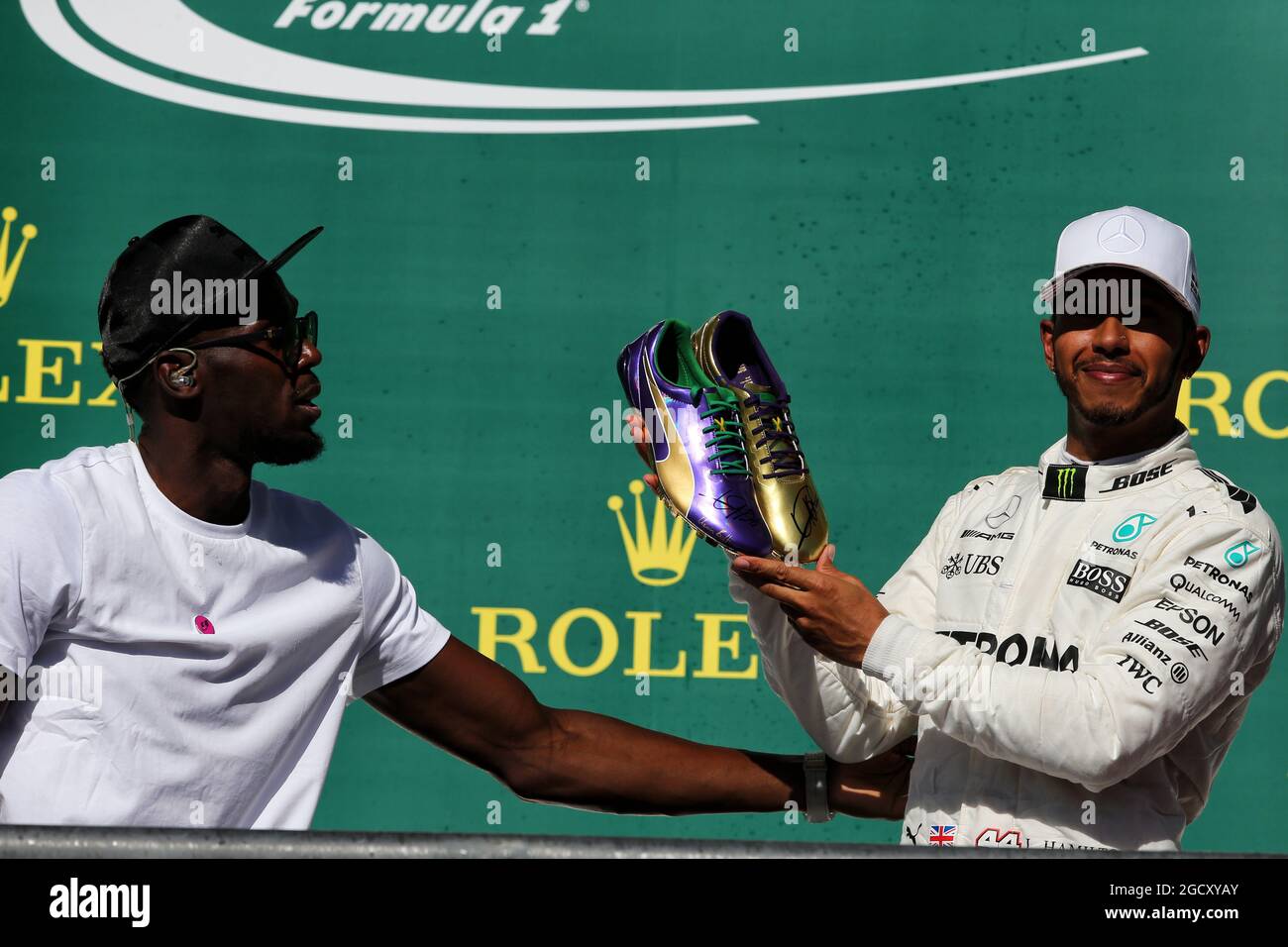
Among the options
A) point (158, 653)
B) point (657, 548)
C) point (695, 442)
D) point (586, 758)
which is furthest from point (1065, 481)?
point (657, 548)

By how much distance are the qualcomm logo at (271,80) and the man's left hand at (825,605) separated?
1924 mm

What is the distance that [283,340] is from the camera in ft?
6.02

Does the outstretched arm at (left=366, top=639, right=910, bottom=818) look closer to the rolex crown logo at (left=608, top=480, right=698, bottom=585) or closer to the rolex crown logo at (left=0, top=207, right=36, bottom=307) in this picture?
the rolex crown logo at (left=608, top=480, right=698, bottom=585)

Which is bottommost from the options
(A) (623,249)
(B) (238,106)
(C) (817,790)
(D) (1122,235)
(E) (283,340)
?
(C) (817,790)

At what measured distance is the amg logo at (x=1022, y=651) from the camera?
1719 mm

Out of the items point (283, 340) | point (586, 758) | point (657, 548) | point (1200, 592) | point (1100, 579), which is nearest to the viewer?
point (1200, 592)

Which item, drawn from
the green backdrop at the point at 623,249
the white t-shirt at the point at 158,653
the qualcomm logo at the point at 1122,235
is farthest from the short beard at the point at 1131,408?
the green backdrop at the point at 623,249

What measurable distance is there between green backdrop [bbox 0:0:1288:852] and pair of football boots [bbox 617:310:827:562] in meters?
1.48

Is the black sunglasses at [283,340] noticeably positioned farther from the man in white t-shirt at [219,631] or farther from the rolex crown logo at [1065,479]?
the rolex crown logo at [1065,479]

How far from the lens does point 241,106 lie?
3.41 meters

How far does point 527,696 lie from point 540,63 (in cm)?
193

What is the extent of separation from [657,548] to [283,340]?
5.36 ft

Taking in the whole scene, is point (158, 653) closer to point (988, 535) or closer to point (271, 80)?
point (988, 535)
